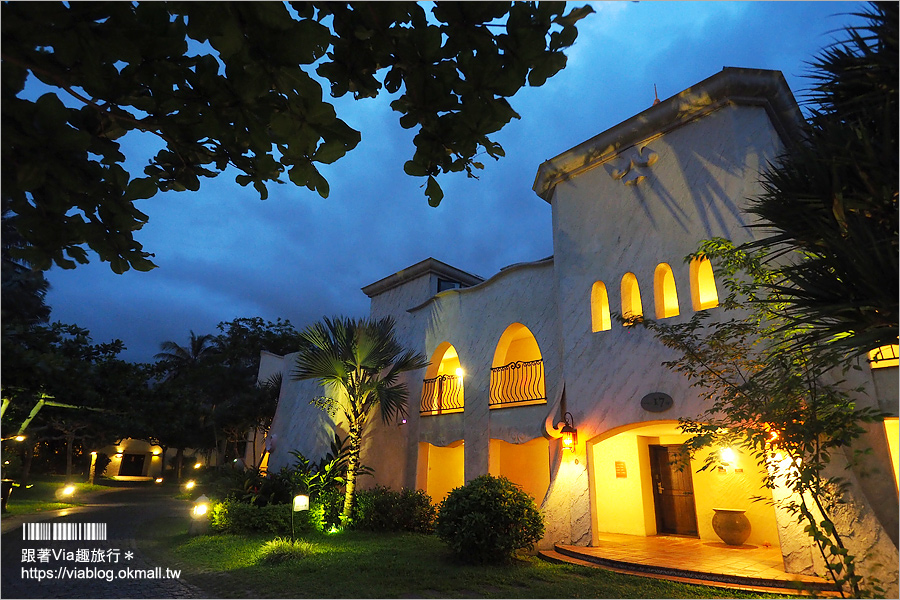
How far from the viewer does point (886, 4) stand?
356 cm

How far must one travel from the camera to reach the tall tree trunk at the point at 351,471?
12039 millimetres

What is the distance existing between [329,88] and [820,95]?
4371 millimetres

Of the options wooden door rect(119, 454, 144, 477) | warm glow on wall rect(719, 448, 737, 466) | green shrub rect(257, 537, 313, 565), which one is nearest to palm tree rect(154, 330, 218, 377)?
wooden door rect(119, 454, 144, 477)

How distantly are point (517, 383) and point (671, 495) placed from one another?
4310mm

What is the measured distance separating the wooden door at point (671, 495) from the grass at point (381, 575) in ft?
14.4

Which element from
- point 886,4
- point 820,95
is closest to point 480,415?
point 820,95

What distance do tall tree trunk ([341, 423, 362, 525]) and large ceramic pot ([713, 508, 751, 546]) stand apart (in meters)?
8.13

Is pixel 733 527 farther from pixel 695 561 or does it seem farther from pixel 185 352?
pixel 185 352

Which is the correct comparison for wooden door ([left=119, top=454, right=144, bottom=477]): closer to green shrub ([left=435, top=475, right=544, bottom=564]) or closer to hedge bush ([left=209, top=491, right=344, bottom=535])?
hedge bush ([left=209, top=491, right=344, bottom=535])

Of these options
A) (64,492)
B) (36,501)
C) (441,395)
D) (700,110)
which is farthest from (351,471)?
(36,501)

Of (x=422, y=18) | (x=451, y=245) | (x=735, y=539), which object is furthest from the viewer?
(x=451, y=245)

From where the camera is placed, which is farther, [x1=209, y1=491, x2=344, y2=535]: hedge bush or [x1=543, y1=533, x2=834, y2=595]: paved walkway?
[x1=209, y1=491, x2=344, y2=535]: hedge bush

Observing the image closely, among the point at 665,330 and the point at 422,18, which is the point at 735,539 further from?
the point at 422,18

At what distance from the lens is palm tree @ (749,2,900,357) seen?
10.6 feet
